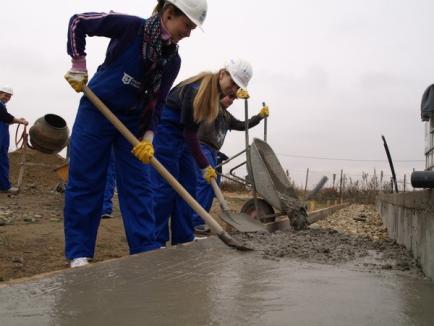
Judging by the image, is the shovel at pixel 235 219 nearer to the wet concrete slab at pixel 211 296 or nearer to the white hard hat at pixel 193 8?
the wet concrete slab at pixel 211 296

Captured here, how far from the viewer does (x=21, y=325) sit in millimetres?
1284

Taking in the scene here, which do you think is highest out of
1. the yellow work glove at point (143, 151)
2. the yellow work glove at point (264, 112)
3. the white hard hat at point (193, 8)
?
the yellow work glove at point (264, 112)

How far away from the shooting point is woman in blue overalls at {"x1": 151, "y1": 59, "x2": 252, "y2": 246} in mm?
3479

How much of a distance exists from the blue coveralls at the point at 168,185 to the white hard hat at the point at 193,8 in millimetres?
1172

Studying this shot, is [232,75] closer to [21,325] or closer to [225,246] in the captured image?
[225,246]

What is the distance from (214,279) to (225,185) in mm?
18323

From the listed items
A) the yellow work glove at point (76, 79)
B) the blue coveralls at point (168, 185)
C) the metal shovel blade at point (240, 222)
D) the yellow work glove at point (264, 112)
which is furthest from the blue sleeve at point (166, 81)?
the yellow work glove at point (264, 112)

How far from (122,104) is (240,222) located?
1.80m

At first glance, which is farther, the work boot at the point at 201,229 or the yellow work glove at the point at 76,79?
the work boot at the point at 201,229

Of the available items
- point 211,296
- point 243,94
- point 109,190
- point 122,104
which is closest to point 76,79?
point 122,104

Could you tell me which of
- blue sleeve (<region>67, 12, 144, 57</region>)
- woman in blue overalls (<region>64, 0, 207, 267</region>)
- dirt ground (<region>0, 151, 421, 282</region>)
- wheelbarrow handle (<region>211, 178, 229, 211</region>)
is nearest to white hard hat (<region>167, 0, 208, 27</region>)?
woman in blue overalls (<region>64, 0, 207, 267</region>)

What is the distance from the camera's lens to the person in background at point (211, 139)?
5273 millimetres

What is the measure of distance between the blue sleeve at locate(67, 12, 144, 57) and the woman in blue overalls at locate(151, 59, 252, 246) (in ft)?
3.06

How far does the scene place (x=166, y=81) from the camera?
2.83 m
